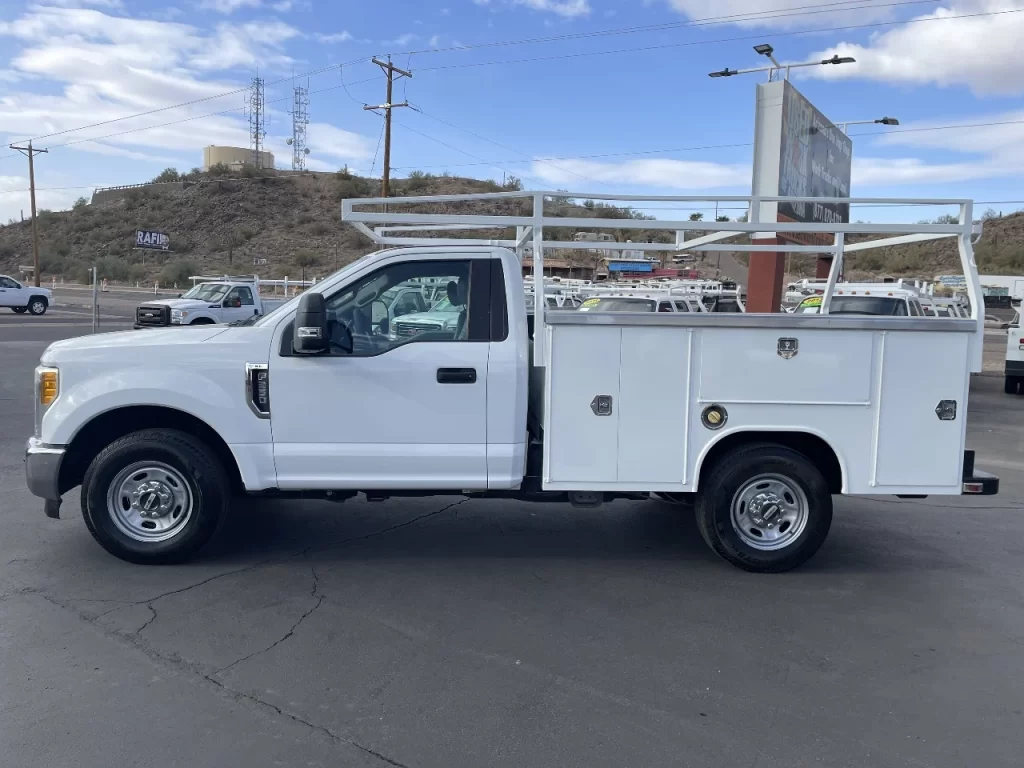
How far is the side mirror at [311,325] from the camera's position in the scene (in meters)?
5.37

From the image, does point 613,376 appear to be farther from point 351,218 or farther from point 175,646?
point 175,646

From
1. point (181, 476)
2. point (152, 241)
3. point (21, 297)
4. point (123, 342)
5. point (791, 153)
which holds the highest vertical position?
point (152, 241)

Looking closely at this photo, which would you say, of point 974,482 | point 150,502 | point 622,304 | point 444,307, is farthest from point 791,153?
point 150,502

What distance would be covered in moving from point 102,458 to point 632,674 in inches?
141

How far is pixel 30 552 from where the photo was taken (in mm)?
6094

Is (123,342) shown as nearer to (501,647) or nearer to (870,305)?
(501,647)

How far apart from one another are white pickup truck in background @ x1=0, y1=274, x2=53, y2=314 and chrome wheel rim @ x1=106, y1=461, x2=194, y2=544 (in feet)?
111

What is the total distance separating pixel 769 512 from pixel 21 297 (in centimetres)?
3653

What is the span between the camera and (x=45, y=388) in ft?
18.9

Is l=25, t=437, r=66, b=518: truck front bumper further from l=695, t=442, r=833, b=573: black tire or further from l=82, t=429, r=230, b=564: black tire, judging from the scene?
l=695, t=442, r=833, b=573: black tire

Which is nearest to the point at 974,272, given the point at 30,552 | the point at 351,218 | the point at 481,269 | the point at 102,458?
the point at 481,269

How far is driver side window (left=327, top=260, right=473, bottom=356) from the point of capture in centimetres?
571

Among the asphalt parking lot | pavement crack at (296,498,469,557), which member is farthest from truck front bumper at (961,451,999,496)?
pavement crack at (296,498,469,557)

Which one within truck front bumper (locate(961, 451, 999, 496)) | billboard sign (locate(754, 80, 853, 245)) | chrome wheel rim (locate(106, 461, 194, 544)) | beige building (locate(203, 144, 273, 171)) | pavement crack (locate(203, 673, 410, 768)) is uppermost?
beige building (locate(203, 144, 273, 171))
